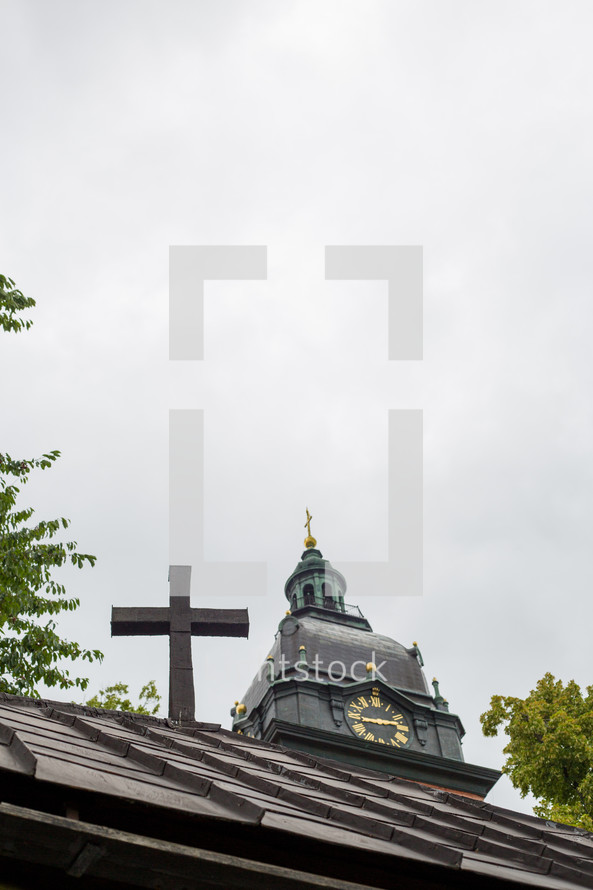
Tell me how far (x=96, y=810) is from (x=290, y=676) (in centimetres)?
2858

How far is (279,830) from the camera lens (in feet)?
12.2

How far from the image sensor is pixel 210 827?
3764 mm

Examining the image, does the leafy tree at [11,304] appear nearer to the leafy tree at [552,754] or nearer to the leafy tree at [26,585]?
the leafy tree at [26,585]

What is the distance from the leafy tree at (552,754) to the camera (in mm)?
21578

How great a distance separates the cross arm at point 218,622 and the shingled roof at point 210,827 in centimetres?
271

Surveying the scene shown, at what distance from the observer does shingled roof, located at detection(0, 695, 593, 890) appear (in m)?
3.19

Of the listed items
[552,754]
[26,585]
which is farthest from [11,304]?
[552,754]

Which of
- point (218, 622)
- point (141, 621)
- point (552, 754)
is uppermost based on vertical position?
point (552, 754)

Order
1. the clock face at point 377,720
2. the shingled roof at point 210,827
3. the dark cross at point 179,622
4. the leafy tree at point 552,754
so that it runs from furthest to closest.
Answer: the clock face at point 377,720, the leafy tree at point 552,754, the dark cross at point 179,622, the shingled roof at point 210,827

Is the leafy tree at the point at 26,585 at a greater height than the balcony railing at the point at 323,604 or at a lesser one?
lesser

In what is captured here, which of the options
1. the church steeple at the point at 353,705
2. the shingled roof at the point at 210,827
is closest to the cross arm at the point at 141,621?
the shingled roof at the point at 210,827

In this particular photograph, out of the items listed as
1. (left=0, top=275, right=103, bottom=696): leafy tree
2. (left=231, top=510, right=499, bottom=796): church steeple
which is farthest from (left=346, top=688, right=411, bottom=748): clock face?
(left=0, top=275, right=103, bottom=696): leafy tree

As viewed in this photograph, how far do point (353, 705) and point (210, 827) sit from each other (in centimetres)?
2651

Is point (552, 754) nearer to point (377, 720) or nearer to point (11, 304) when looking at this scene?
point (377, 720)
